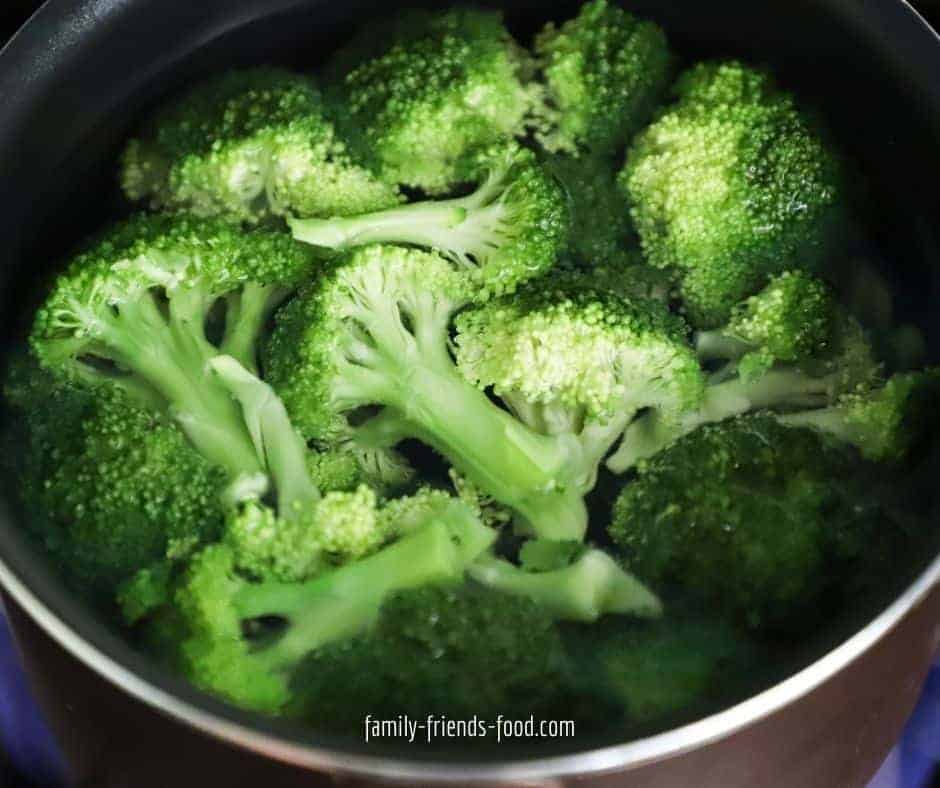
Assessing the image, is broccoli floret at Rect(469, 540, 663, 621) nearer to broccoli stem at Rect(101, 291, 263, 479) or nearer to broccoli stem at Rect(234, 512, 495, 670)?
broccoli stem at Rect(234, 512, 495, 670)

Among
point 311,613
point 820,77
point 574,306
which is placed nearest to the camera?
point 311,613

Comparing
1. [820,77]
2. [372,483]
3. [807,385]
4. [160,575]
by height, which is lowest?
[160,575]

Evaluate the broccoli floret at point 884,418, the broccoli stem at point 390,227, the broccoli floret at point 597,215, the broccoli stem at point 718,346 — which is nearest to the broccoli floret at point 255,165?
the broccoli stem at point 390,227

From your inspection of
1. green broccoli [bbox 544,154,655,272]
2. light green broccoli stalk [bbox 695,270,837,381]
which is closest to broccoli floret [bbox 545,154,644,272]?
green broccoli [bbox 544,154,655,272]

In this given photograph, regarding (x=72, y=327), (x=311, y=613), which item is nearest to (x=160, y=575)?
(x=311, y=613)

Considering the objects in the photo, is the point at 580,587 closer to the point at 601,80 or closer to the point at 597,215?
the point at 597,215

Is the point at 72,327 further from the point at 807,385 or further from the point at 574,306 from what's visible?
the point at 807,385
